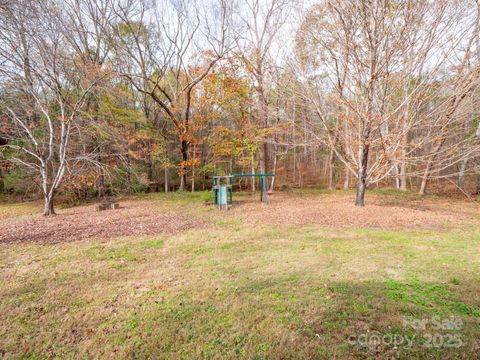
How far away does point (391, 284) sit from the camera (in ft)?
10.4

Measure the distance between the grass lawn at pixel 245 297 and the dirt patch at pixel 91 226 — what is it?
20.8 inches

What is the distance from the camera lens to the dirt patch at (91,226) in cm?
574

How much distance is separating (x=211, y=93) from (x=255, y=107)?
279 centimetres

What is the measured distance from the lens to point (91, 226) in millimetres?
6676

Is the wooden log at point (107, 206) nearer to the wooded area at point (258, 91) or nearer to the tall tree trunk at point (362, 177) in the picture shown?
the wooded area at point (258, 91)

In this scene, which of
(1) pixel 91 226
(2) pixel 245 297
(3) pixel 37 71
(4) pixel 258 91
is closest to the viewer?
(2) pixel 245 297

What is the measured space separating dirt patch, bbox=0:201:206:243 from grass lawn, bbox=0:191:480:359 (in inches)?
20.8

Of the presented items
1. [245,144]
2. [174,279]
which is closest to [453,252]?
[174,279]

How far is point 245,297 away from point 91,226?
18.0 feet

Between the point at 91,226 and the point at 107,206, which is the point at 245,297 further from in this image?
the point at 107,206

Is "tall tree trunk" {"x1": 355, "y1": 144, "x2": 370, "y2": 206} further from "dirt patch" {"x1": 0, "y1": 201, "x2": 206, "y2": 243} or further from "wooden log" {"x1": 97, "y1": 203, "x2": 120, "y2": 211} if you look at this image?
"wooden log" {"x1": 97, "y1": 203, "x2": 120, "y2": 211}

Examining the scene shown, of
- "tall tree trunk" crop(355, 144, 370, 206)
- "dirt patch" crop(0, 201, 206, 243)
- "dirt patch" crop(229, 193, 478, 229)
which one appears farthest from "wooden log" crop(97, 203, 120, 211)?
"tall tree trunk" crop(355, 144, 370, 206)

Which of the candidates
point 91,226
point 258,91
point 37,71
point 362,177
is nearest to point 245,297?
point 91,226

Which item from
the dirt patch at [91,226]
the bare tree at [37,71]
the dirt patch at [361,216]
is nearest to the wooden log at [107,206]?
the dirt patch at [91,226]
